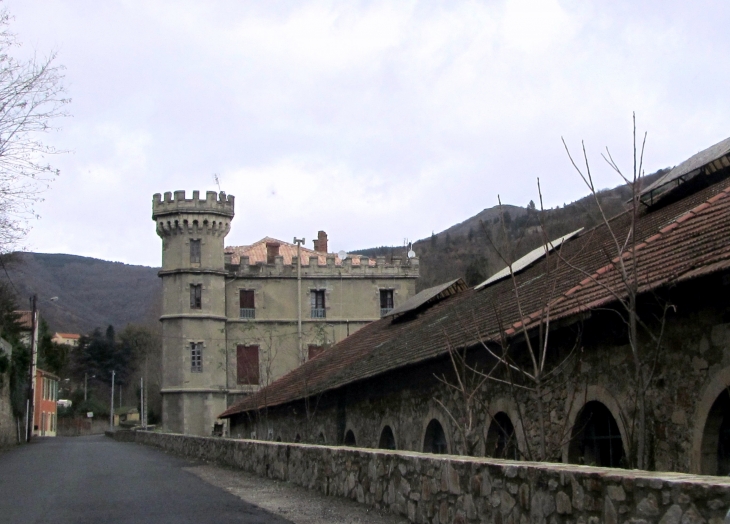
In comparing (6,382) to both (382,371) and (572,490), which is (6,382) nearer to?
(382,371)

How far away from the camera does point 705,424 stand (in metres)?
9.34

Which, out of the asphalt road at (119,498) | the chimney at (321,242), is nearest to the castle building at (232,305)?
the chimney at (321,242)

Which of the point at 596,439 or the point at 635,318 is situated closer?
the point at 635,318

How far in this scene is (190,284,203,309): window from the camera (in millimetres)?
54094

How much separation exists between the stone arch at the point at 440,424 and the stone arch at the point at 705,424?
262 inches

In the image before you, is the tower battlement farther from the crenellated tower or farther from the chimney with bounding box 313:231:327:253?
the chimney with bounding box 313:231:327:253

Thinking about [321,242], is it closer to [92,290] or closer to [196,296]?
[196,296]

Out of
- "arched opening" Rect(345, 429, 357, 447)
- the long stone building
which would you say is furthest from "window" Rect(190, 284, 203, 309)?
the long stone building

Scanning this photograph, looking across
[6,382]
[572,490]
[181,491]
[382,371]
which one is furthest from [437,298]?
[6,382]

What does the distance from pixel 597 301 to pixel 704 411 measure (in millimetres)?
1907

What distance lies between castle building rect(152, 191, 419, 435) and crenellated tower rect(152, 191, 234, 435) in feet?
0.20

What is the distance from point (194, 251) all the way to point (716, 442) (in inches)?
1869

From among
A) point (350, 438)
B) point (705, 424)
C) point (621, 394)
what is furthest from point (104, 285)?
point (705, 424)

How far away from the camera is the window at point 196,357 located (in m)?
53.6
